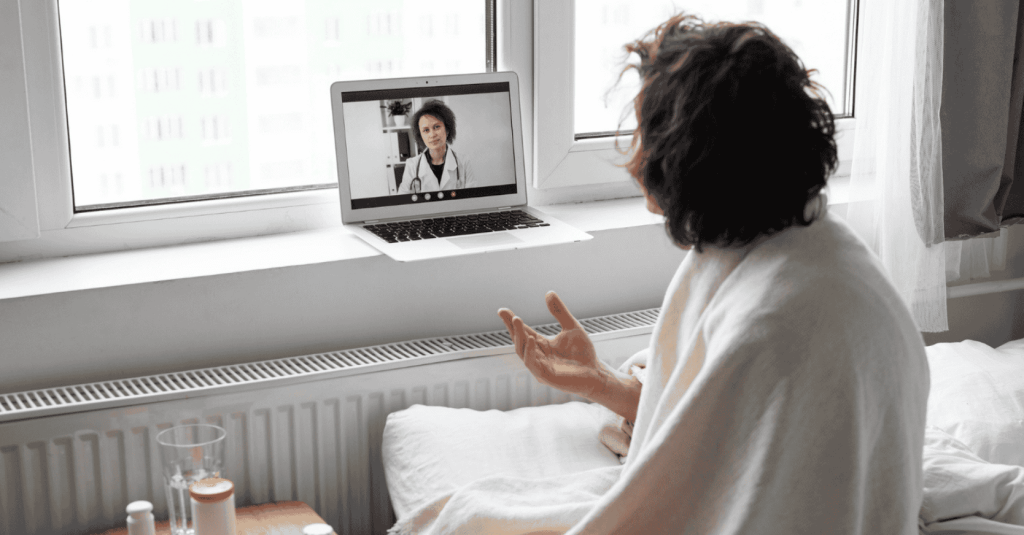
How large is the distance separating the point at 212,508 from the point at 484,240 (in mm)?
662

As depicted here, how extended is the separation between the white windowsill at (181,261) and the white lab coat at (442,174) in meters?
0.15

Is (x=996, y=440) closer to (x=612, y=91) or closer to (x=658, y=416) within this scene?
(x=658, y=416)

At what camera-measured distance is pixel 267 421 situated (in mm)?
Result: 1571

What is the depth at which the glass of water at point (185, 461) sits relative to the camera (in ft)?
4.19

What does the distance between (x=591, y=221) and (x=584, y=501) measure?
2.33 ft

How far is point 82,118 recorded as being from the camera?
162 centimetres

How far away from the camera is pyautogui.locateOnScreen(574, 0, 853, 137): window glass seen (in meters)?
1.98

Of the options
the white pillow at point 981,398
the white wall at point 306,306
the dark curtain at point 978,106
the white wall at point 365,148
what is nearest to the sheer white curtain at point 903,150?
the dark curtain at point 978,106

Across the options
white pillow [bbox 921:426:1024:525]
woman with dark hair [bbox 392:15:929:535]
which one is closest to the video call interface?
woman with dark hair [bbox 392:15:929:535]

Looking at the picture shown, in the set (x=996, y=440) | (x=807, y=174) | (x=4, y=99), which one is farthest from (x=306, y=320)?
(x=996, y=440)

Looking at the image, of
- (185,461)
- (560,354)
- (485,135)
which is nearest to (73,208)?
(185,461)

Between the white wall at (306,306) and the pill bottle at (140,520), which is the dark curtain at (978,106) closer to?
the white wall at (306,306)

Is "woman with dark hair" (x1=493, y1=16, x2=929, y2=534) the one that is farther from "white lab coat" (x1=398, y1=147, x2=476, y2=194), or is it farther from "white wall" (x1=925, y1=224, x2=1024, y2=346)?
"white wall" (x1=925, y1=224, x2=1024, y2=346)

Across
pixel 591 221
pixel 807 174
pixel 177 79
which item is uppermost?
pixel 177 79
